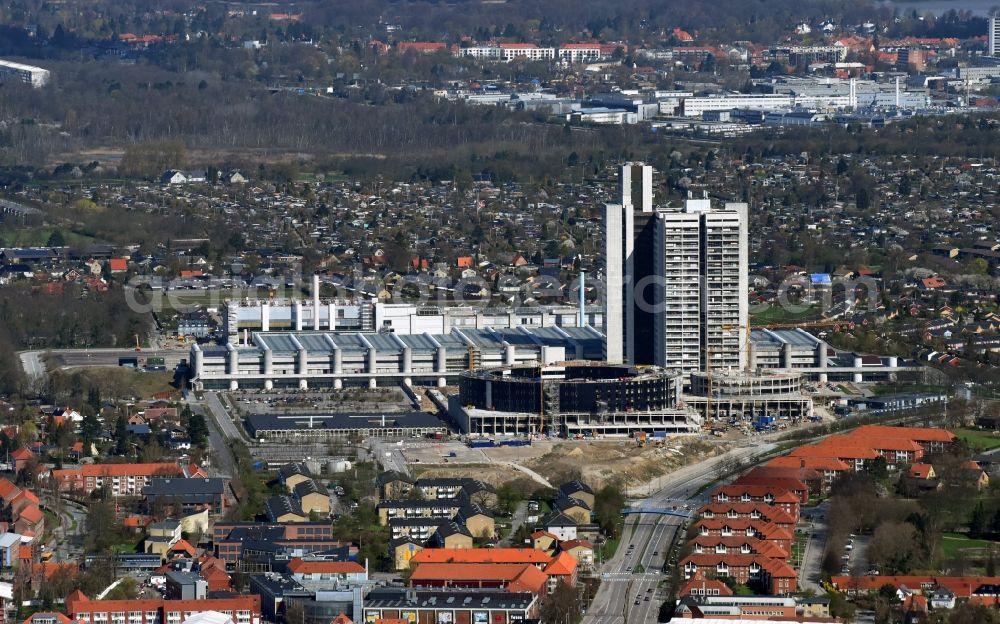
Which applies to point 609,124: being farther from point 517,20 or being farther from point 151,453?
point 151,453

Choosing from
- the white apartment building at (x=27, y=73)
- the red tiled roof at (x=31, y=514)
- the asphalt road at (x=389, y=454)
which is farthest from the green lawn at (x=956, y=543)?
the white apartment building at (x=27, y=73)

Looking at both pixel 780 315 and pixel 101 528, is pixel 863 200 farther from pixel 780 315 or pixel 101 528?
pixel 101 528

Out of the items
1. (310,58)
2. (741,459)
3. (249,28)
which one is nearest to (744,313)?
(741,459)

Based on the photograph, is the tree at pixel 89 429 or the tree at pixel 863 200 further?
the tree at pixel 863 200

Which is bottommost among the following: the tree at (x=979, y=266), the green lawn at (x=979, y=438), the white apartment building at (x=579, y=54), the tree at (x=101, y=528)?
the white apartment building at (x=579, y=54)

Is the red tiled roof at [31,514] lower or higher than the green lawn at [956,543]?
higher

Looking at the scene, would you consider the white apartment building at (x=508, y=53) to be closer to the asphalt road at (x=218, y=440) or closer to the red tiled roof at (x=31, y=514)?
the asphalt road at (x=218, y=440)

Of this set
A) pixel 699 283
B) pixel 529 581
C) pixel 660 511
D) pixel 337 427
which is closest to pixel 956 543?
pixel 660 511
